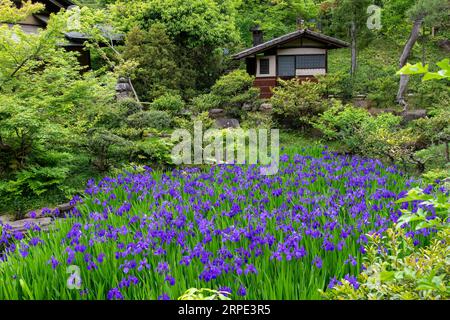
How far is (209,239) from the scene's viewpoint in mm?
3824

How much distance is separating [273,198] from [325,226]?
123 centimetres

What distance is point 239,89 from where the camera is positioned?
13633 millimetres

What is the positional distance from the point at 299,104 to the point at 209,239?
8233mm

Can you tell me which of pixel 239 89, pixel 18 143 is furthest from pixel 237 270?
pixel 239 89

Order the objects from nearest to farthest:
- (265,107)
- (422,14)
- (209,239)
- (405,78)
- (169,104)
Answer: (209,239), (422,14), (169,104), (405,78), (265,107)

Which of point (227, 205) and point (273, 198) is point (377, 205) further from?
point (227, 205)

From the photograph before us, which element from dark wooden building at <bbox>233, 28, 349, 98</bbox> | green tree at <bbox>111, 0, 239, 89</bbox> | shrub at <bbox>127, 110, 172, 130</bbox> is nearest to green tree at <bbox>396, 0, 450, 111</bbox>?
dark wooden building at <bbox>233, 28, 349, 98</bbox>

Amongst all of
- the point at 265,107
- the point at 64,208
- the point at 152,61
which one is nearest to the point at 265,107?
the point at 265,107

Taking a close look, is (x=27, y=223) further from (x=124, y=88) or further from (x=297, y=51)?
(x=297, y=51)

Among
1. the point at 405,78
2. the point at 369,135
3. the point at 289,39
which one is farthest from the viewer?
the point at 289,39

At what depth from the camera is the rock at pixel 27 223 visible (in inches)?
203

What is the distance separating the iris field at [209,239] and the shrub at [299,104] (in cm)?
548

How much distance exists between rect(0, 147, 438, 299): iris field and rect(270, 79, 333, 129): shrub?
5482mm

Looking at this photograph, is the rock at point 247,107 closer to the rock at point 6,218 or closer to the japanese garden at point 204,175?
the japanese garden at point 204,175
